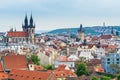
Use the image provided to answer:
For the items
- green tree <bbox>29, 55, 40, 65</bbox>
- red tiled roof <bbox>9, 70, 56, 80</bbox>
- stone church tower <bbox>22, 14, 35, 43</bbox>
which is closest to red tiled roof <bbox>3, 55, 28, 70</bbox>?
red tiled roof <bbox>9, 70, 56, 80</bbox>

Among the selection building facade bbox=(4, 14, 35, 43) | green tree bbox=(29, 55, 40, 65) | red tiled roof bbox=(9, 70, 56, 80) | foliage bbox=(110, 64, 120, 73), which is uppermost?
building facade bbox=(4, 14, 35, 43)

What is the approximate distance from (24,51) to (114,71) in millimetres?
32981

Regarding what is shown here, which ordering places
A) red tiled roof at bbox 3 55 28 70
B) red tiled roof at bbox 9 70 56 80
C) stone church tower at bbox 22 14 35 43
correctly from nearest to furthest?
red tiled roof at bbox 9 70 56 80, red tiled roof at bbox 3 55 28 70, stone church tower at bbox 22 14 35 43

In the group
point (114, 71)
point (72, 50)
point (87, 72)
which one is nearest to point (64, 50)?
point (72, 50)

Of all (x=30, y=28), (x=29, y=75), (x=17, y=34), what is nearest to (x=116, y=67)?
(x=29, y=75)

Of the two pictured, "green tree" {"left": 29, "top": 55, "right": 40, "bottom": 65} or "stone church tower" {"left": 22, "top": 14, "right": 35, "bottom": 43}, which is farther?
"stone church tower" {"left": 22, "top": 14, "right": 35, "bottom": 43}

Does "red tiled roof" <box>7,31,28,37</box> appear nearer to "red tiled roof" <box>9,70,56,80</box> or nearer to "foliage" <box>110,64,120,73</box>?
"foliage" <box>110,64,120,73</box>

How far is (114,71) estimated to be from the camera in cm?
7212

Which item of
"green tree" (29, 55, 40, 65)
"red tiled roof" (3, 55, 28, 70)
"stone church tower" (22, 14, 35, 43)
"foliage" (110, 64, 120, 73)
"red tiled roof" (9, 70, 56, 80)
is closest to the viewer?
"red tiled roof" (9, 70, 56, 80)

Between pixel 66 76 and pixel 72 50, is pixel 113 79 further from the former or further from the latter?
pixel 72 50

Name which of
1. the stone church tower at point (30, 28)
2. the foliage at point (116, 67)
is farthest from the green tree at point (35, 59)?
the stone church tower at point (30, 28)

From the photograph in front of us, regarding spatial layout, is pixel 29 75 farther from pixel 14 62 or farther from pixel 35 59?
pixel 35 59

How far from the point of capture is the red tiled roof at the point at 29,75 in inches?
1921

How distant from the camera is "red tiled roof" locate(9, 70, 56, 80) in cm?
4878
